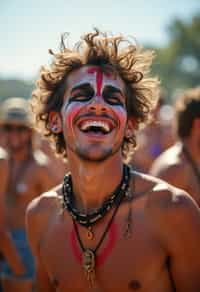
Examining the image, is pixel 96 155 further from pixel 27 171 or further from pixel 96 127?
pixel 27 171

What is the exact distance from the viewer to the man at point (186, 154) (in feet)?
15.7

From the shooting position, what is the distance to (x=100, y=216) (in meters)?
3.33

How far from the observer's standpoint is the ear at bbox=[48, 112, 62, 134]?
375 cm

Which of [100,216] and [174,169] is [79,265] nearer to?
[100,216]

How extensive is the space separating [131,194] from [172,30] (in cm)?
5654

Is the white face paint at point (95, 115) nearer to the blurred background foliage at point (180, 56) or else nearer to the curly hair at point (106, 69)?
the curly hair at point (106, 69)

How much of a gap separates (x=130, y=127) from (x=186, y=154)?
1497 millimetres

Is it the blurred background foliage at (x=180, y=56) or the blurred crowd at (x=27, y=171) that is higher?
the blurred crowd at (x=27, y=171)

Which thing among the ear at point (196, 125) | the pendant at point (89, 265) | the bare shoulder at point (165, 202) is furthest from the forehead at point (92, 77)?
the ear at point (196, 125)

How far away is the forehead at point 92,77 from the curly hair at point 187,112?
2.02 m

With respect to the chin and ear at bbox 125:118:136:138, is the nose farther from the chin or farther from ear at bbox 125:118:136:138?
ear at bbox 125:118:136:138

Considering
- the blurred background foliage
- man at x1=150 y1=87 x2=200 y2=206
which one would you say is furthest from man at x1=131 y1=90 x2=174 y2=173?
the blurred background foliage

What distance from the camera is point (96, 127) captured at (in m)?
3.31

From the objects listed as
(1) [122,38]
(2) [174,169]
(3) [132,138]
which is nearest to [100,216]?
(3) [132,138]
